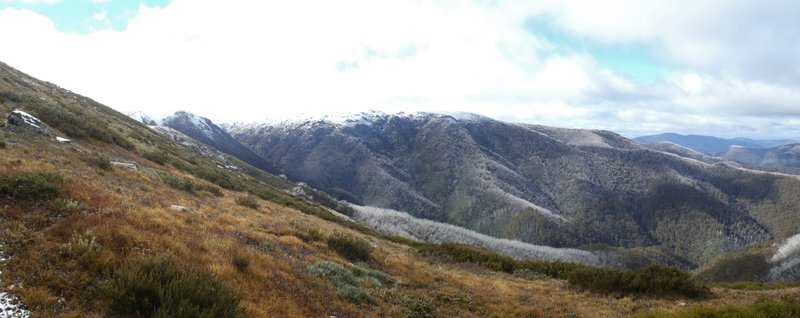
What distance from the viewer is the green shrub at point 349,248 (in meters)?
19.9

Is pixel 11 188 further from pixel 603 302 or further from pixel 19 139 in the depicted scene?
pixel 603 302

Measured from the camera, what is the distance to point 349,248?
2019 centimetres

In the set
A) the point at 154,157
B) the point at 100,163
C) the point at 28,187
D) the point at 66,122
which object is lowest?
the point at 154,157

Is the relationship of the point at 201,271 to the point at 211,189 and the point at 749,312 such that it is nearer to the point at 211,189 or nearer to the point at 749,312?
the point at 749,312

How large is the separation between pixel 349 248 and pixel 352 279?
5.61 metres

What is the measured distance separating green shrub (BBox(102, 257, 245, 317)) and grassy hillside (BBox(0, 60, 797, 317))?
0.10 feet

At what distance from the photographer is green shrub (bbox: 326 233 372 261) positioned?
65.2 feet

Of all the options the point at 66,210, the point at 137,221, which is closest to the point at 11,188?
the point at 66,210

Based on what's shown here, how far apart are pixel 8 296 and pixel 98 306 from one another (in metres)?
1.34

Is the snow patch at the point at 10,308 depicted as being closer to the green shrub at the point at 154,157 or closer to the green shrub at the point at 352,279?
the green shrub at the point at 352,279

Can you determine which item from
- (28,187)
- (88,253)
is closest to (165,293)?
(88,253)

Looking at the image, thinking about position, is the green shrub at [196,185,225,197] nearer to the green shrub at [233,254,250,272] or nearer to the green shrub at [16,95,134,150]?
the green shrub at [16,95,134,150]

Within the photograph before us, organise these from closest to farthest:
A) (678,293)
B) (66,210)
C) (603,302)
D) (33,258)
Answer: (33,258) → (66,210) → (603,302) → (678,293)

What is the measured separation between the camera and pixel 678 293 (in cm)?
2028
